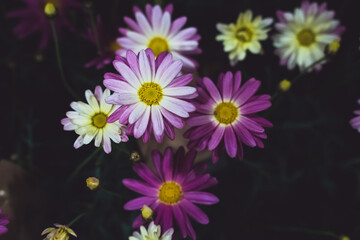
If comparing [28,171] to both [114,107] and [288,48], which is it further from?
[288,48]

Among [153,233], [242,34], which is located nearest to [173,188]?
[153,233]

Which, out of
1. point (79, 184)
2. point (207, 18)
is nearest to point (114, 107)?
point (79, 184)

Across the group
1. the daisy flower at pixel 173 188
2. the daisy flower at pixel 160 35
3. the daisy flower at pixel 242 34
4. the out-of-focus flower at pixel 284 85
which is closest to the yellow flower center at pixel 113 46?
the daisy flower at pixel 160 35

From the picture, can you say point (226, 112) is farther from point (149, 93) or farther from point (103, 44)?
point (103, 44)

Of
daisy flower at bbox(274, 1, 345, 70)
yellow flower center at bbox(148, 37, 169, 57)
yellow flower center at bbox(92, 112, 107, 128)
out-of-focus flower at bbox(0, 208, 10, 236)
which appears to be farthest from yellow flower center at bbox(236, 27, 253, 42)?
out-of-focus flower at bbox(0, 208, 10, 236)

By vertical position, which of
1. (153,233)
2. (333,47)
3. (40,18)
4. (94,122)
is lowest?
(153,233)

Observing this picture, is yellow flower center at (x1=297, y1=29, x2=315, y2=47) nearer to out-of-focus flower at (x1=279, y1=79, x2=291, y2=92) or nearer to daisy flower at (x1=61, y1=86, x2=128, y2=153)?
out-of-focus flower at (x1=279, y1=79, x2=291, y2=92)

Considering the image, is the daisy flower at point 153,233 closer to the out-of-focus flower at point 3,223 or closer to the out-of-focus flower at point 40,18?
the out-of-focus flower at point 3,223
